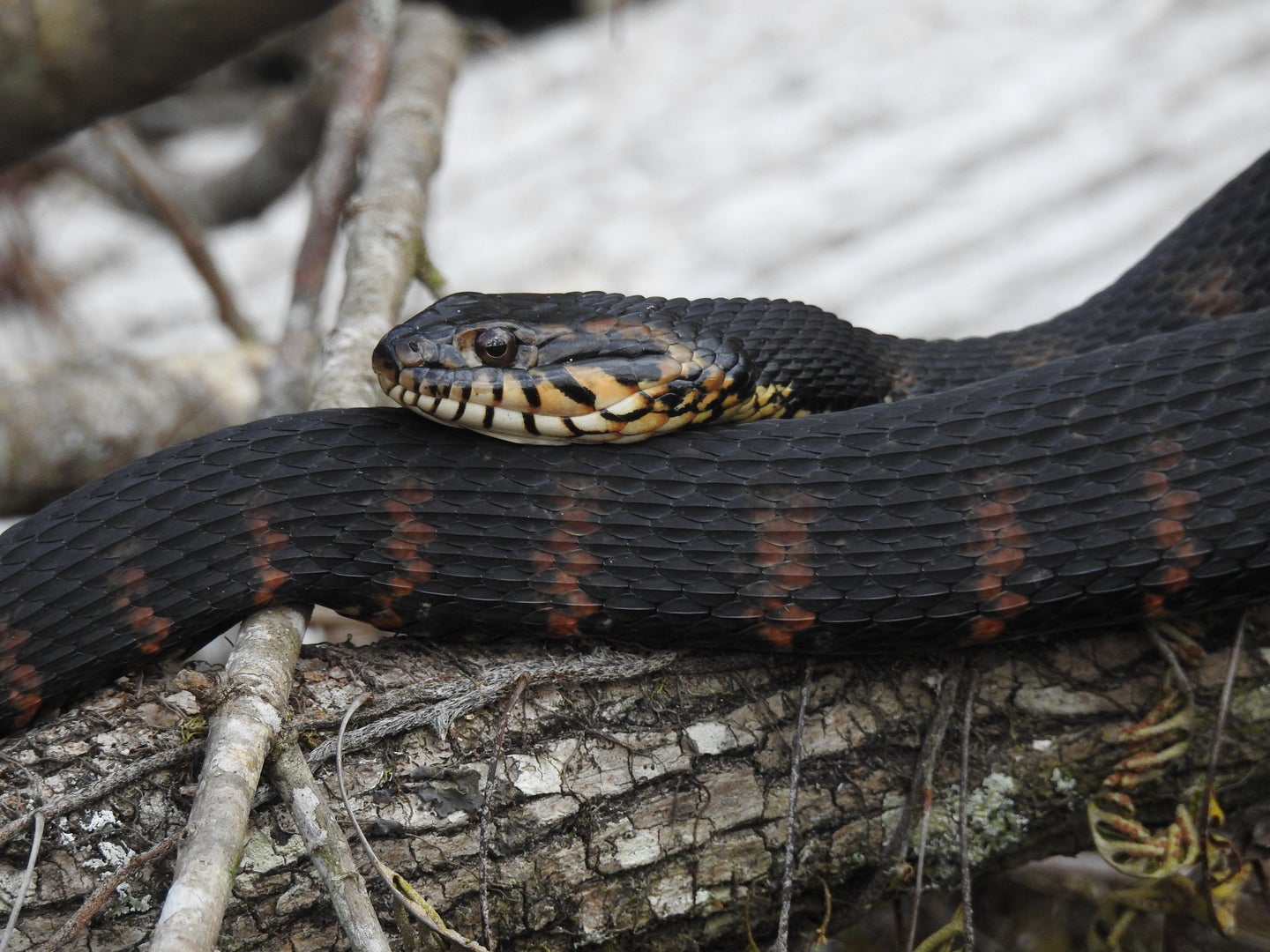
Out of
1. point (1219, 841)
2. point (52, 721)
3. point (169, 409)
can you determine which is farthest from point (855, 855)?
point (169, 409)

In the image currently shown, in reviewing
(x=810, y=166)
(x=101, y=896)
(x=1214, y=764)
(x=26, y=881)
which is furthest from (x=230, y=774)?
(x=810, y=166)

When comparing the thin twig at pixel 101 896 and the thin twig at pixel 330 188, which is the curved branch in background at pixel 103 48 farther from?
the thin twig at pixel 101 896

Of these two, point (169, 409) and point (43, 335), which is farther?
point (43, 335)

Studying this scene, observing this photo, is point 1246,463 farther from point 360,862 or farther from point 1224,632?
point 360,862

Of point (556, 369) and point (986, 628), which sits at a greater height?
point (556, 369)

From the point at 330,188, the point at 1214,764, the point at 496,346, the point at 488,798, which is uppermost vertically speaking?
the point at 330,188

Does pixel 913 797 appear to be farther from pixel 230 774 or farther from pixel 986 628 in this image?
pixel 230 774
